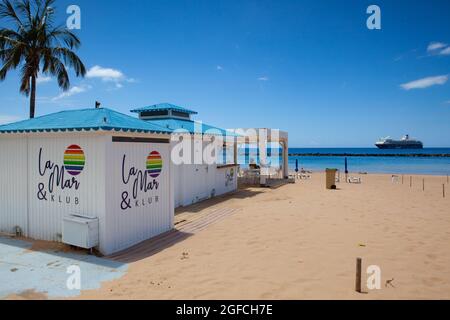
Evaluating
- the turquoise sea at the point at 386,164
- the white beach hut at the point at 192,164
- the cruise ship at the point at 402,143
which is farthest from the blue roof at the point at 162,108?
the cruise ship at the point at 402,143

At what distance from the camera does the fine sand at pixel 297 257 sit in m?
5.16

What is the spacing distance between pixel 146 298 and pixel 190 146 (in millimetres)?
9224

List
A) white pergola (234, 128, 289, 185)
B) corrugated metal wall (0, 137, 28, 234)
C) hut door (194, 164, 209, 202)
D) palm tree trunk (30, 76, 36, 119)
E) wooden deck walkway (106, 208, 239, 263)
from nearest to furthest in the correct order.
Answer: wooden deck walkway (106, 208, 239, 263)
corrugated metal wall (0, 137, 28, 234)
hut door (194, 164, 209, 202)
palm tree trunk (30, 76, 36, 119)
white pergola (234, 128, 289, 185)

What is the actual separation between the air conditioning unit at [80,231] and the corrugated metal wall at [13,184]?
217 cm

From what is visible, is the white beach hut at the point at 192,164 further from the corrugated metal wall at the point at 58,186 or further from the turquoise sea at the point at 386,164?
the turquoise sea at the point at 386,164

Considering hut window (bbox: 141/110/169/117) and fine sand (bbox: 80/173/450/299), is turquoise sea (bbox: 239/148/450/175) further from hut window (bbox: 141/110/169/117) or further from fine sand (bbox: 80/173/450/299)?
fine sand (bbox: 80/173/450/299)

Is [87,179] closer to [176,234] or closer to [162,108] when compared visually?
[176,234]

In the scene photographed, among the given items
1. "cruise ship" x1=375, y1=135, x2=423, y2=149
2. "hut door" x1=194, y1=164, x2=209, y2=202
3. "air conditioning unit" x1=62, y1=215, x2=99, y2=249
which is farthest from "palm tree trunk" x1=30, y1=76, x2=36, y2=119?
"cruise ship" x1=375, y1=135, x2=423, y2=149

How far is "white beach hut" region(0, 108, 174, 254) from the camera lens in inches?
277

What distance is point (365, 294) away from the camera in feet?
16.5

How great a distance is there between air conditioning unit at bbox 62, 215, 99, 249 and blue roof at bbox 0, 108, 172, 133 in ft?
6.76

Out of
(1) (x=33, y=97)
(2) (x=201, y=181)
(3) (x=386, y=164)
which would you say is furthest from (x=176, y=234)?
(3) (x=386, y=164)

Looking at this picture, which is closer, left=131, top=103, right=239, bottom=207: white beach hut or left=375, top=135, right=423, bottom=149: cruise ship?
left=131, top=103, right=239, bottom=207: white beach hut

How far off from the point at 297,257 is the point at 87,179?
5152mm
